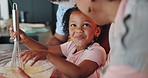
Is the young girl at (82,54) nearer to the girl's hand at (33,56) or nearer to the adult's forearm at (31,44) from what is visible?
the girl's hand at (33,56)

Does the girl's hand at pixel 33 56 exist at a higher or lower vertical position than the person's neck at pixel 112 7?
lower

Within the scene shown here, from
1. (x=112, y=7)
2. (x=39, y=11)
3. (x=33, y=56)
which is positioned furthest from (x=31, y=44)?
(x=39, y=11)

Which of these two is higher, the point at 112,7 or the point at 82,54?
the point at 112,7

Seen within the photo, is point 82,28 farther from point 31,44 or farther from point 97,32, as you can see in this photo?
point 31,44

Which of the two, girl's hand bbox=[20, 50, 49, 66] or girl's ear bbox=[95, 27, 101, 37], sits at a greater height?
girl's ear bbox=[95, 27, 101, 37]

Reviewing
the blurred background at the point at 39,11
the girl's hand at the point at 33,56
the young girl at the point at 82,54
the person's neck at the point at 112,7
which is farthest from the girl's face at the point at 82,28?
the blurred background at the point at 39,11

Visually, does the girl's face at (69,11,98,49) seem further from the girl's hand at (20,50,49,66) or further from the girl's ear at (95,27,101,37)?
the girl's hand at (20,50,49,66)

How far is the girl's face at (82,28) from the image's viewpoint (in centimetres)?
90

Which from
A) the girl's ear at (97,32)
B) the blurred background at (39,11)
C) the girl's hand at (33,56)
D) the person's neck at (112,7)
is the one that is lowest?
the blurred background at (39,11)

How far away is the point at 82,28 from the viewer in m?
0.90

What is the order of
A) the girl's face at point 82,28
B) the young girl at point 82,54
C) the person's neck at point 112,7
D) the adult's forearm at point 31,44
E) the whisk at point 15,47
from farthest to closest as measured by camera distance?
the adult's forearm at point 31,44 < the girl's face at point 82,28 < the young girl at point 82,54 < the whisk at point 15,47 < the person's neck at point 112,7

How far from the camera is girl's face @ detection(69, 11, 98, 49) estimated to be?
0.90m

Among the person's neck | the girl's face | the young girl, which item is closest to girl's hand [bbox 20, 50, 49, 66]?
the young girl

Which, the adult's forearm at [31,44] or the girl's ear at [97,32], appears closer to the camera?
the girl's ear at [97,32]
